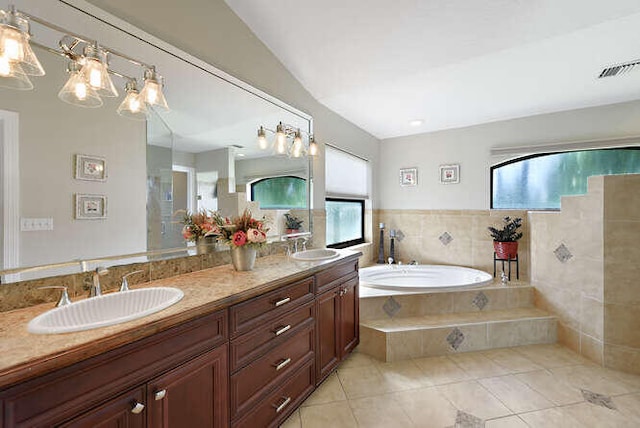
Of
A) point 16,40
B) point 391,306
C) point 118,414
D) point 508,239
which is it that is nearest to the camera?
point 118,414

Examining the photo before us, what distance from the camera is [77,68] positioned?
3.81 ft

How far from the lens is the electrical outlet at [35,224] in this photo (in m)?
1.07

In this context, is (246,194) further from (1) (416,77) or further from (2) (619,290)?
(2) (619,290)

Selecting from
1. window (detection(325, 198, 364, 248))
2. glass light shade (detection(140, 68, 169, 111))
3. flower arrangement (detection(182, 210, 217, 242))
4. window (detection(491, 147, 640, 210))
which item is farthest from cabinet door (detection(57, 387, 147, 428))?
window (detection(491, 147, 640, 210))

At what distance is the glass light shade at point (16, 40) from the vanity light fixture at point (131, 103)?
13.6 inches

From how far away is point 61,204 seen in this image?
3.81 feet

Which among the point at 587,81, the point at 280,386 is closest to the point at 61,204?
the point at 280,386

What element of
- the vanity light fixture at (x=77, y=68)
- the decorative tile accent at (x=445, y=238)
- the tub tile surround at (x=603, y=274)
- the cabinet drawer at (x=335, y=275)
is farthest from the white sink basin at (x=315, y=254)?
the tub tile surround at (x=603, y=274)

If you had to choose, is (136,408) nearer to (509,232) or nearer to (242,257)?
(242,257)

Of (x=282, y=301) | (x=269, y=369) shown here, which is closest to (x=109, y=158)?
(x=282, y=301)

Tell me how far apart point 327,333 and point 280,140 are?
5.24 ft

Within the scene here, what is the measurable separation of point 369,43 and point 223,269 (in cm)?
194

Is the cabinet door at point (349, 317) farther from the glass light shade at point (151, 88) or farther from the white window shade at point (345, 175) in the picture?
the glass light shade at point (151, 88)

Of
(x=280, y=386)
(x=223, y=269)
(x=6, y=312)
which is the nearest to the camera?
(x=6, y=312)
